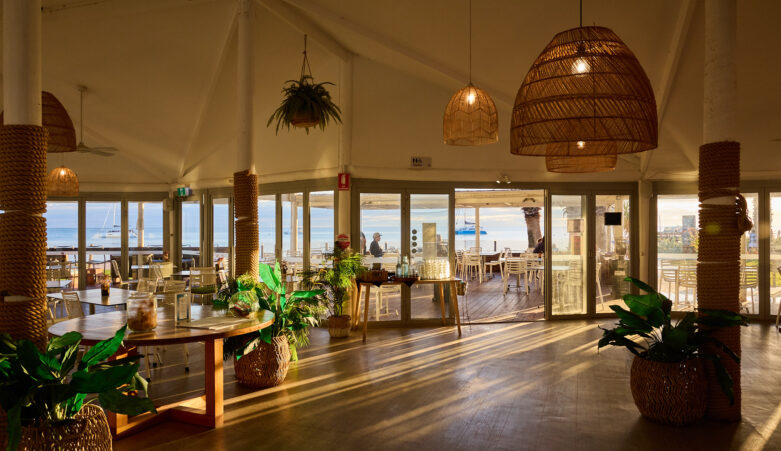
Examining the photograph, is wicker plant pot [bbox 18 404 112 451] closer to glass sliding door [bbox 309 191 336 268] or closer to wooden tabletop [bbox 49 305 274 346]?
wooden tabletop [bbox 49 305 274 346]

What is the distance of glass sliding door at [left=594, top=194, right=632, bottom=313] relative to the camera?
9.20 m

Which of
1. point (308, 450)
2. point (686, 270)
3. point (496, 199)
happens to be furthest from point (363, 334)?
point (496, 199)

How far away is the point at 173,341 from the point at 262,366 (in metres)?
1.59

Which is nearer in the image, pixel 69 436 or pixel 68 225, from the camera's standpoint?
pixel 69 436

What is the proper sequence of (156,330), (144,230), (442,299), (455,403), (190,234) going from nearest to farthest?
(156,330)
(455,403)
(442,299)
(190,234)
(144,230)

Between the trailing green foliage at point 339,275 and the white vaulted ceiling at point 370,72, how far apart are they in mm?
1449

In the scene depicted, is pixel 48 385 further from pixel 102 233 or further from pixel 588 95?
pixel 102 233

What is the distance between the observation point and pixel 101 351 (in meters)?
3.20

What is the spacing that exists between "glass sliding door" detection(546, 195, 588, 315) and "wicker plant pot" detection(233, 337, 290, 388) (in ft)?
17.7

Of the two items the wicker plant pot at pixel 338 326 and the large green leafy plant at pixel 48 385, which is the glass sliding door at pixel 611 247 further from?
the large green leafy plant at pixel 48 385

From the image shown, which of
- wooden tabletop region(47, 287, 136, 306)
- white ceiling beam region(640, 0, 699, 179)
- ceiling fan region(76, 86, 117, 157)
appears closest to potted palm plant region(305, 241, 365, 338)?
wooden tabletop region(47, 287, 136, 306)

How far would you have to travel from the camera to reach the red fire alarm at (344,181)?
27.3 feet

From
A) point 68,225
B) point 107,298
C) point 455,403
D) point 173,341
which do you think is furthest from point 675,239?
point 68,225

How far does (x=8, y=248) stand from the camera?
3174 millimetres
